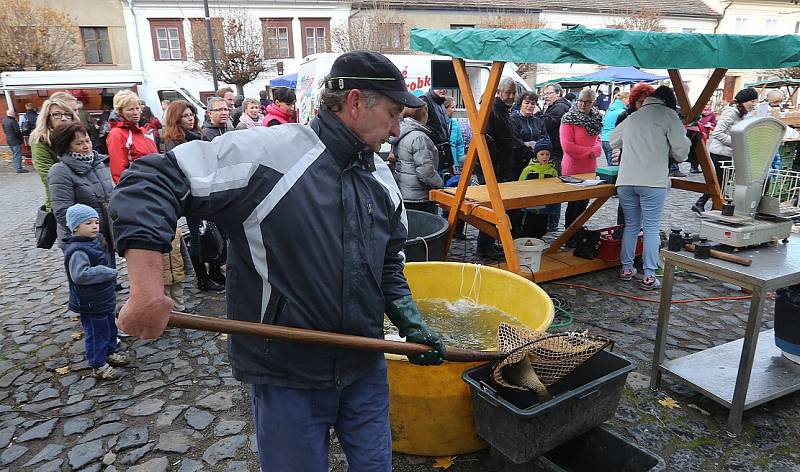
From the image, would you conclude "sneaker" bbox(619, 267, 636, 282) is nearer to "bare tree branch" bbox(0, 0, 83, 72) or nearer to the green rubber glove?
the green rubber glove

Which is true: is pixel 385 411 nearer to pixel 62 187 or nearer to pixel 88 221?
pixel 88 221

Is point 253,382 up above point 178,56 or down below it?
below

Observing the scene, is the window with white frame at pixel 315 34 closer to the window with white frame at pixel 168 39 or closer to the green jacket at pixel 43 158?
the window with white frame at pixel 168 39

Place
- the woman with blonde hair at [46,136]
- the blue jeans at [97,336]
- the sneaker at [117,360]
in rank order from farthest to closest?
the woman with blonde hair at [46,136] → the sneaker at [117,360] → the blue jeans at [97,336]

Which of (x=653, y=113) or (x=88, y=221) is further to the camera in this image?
(x=653, y=113)

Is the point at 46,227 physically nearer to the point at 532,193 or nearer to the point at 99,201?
the point at 99,201

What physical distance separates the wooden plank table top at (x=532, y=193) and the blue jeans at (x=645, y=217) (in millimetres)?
356

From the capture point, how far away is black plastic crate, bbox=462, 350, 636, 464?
239 centimetres

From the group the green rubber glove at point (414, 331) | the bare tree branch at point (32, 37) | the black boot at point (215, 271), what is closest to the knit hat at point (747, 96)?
the black boot at point (215, 271)

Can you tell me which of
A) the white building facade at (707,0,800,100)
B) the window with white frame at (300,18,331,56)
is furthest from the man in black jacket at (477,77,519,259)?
the white building facade at (707,0,800,100)

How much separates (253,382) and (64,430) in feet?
7.49

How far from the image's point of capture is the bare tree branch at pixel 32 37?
19.4 meters

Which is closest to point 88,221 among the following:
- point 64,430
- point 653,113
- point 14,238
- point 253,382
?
point 64,430

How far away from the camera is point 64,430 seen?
3.25 meters
